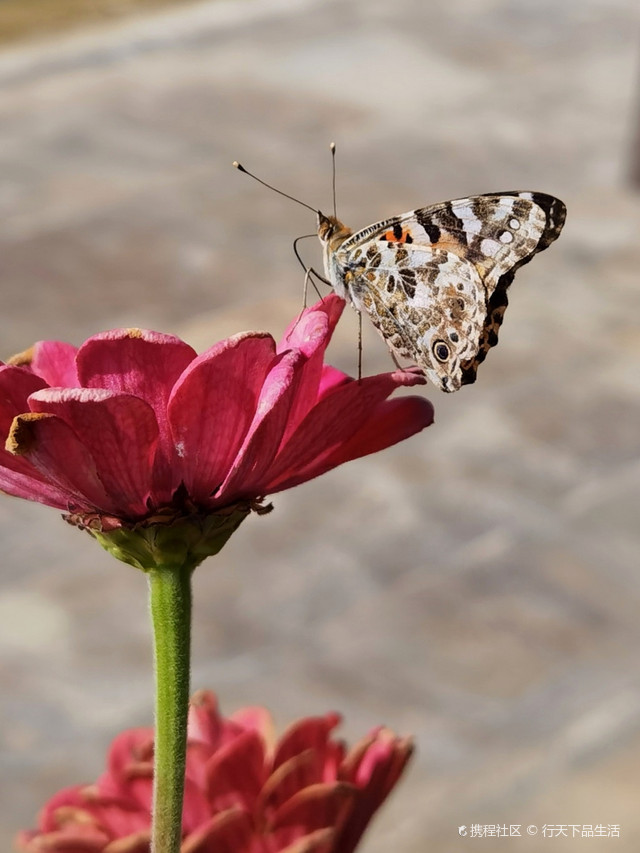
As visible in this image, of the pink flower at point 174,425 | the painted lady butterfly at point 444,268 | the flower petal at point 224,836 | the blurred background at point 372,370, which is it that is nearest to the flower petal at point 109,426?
the pink flower at point 174,425

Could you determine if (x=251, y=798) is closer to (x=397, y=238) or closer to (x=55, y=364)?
(x=55, y=364)

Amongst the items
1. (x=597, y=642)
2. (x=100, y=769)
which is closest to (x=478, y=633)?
(x=597, y=642)

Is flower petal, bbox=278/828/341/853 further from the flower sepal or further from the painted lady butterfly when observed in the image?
the painted lady butterfly

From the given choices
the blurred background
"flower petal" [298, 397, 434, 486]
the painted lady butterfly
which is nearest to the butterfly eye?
the painted lady butterfly

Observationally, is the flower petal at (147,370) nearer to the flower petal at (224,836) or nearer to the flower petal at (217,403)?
the flower petal at (217,403)

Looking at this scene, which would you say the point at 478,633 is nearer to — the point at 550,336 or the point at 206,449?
the point at 550,336

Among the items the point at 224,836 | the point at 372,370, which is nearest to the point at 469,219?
the point at 224,836
